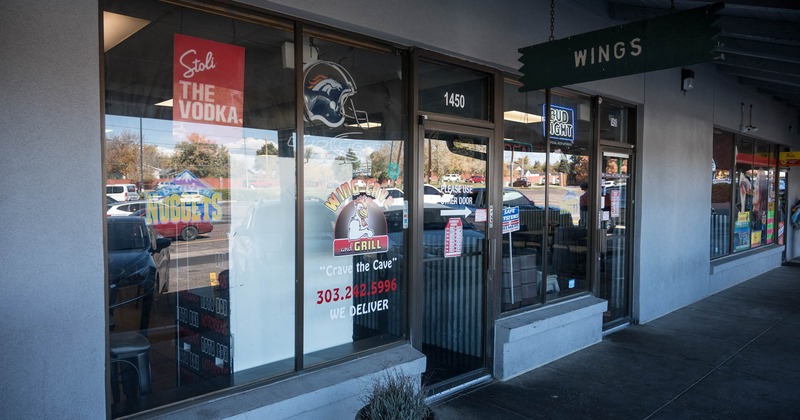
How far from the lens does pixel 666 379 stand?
513 cm

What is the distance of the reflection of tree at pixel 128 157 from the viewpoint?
9.51ft

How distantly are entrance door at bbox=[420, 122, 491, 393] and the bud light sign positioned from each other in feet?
4.00

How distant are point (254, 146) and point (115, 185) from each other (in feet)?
2.98

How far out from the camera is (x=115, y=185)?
2.90 meters

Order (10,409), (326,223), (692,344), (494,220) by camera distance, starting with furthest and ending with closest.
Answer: (692,344)
(494,220)
(326,223)
(10,409)

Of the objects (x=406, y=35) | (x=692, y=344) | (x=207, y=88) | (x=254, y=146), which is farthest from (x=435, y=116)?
(x=692, y=344)

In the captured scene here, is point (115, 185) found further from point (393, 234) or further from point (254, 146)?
point (393, 234)

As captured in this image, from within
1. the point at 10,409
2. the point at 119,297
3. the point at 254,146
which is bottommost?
the point at 10,409

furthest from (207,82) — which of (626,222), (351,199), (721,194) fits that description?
(721,194)

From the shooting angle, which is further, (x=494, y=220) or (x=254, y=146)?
(x=494, y=220)

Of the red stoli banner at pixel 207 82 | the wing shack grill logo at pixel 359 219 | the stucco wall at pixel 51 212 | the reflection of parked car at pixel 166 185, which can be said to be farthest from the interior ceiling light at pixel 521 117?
the stucco wall at pixel 51 212

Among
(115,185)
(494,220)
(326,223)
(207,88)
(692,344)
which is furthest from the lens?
(692,344)

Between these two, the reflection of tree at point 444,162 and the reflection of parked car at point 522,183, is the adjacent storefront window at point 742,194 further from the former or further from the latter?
the reflection of tree at point 444,162

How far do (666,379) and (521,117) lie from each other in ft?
9.47
